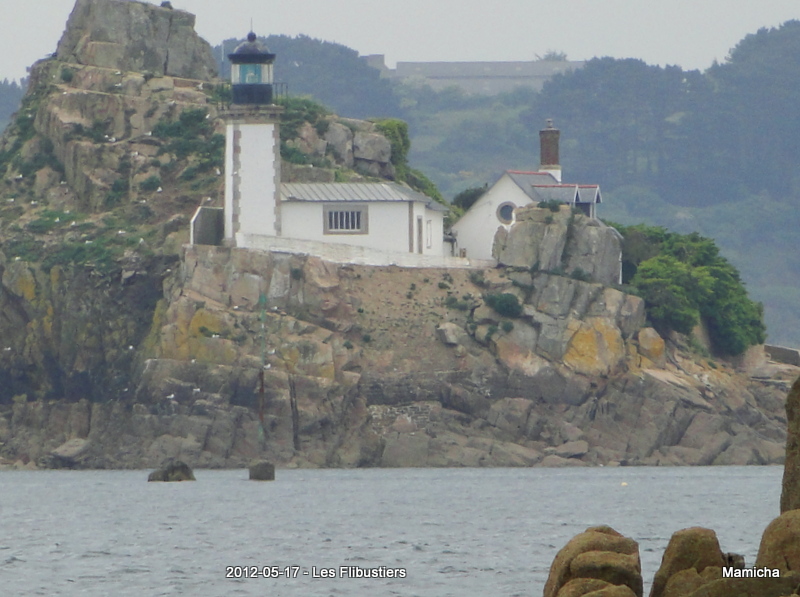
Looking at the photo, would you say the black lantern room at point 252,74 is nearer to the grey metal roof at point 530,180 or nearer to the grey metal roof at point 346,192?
the grey metal roof at point 346,192

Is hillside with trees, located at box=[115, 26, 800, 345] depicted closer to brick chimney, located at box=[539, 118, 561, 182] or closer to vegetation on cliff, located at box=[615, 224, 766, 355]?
brick chimney, located at box=[539, 118, 561, 182]

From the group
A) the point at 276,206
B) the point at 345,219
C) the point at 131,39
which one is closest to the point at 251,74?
the point at 276,206

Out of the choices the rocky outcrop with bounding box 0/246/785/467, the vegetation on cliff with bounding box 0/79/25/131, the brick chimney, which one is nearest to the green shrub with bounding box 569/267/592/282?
the rocky outcrop with bounding box 0/246/785/467

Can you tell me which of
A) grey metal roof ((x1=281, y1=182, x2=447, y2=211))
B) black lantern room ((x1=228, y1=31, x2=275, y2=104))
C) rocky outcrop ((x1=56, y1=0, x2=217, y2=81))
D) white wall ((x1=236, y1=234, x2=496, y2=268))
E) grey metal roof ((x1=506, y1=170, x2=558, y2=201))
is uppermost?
rocky outcrop ((x1=56, y1=0, x2=217, y2=81))

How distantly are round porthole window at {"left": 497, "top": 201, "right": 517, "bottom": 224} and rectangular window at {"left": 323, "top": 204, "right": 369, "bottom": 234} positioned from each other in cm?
A: 800

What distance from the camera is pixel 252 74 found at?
8588cm

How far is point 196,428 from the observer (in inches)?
3125

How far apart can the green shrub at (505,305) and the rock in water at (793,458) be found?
5707cm

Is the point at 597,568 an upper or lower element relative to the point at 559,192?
lower

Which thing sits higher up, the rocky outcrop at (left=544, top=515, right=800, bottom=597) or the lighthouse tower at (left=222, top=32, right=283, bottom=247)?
the lighthouse tower at (left=222, top=32, right=283, bottom=247)

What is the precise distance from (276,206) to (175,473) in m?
16.8

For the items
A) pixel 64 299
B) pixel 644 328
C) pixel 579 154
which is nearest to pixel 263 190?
pixel 64 299

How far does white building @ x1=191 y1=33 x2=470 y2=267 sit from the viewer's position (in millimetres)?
85625

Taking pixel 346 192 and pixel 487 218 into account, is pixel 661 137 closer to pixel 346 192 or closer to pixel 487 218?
pixel 487 218
